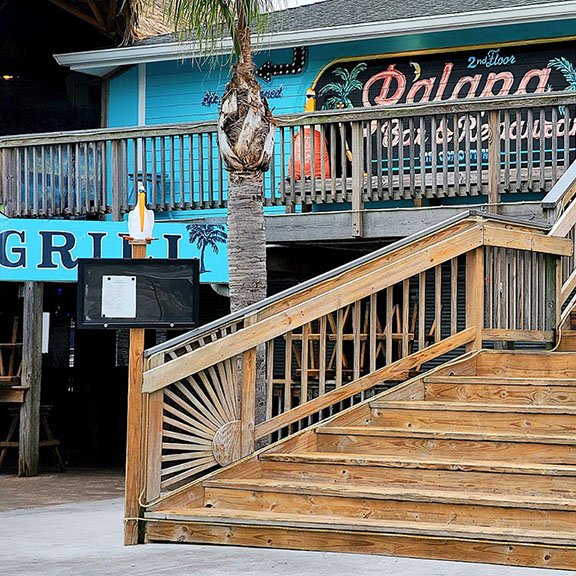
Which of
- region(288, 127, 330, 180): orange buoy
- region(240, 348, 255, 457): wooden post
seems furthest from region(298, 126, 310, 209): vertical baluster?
region(240, 348, 255, 457): wooden post

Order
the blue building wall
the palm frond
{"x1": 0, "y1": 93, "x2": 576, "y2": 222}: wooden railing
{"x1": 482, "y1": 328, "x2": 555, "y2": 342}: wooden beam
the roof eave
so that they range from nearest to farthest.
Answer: {"x1": 482, "y1": 328, "x2": 555, "y2": 342}: wooden beam < the palm frond < {"x1": 0, "y1": 93, "x2": 576, "y2": 222}: wooden railing < the roof eave < the blue building wall

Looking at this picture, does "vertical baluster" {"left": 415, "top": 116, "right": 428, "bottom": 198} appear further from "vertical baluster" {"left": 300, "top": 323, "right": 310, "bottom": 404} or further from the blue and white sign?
"vertical baluster" {"left": 300, "top": 323, "right": 310, "bottom": 404}

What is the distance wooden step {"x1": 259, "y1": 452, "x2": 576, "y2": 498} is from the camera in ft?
22.5

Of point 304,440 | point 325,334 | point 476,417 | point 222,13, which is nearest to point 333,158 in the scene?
point 222,13

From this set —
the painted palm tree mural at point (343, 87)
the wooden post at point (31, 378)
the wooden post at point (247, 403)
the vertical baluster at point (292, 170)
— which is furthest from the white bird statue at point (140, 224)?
the painted palm tree mural at point (343, 87)

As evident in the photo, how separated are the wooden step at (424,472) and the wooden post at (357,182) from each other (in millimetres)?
5197

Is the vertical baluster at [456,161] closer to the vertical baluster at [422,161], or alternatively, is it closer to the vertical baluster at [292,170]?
the vertical baluster at [422,161]

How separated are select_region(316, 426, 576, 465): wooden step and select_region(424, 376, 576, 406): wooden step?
0.63 metres

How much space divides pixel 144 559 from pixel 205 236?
636 centimetres

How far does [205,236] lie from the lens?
12.8 metres

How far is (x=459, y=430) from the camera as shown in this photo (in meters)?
7.94

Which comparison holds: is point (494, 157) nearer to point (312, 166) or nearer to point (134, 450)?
point (312, 166)

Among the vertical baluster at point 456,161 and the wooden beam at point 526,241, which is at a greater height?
the vertical baluster at point 456,161

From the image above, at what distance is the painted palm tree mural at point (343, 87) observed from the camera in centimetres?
1642
